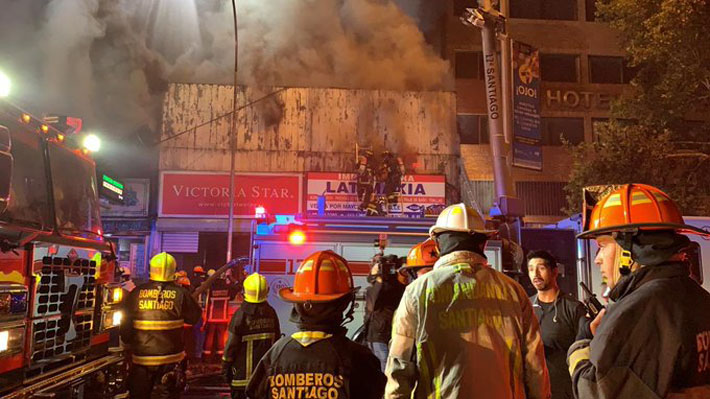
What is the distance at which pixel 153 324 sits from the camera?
16.1 feet

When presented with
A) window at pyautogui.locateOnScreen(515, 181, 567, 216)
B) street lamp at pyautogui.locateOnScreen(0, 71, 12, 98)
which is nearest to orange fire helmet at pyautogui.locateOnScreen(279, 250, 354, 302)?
street lamp at pyautogui.locateOnScreen(0, 71, 12, 98)

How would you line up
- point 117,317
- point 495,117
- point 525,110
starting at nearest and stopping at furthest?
point 117,317
point 495,117
point 525,110

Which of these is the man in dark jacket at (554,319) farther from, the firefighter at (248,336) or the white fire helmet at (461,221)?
the firefighter at (248,336)

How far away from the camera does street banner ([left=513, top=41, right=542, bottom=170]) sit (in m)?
11.8

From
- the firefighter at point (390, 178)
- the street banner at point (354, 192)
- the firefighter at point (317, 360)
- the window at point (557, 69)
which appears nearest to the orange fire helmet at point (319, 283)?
the firefighter at point (317, 360)

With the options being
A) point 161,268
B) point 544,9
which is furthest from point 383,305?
point 544,9

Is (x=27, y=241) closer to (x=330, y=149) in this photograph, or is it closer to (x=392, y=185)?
(x=392, y=185)

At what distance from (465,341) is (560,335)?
65.9 inches

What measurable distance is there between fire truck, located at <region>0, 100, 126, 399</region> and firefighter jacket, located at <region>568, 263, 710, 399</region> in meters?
3.24

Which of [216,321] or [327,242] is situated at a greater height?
[327,242]

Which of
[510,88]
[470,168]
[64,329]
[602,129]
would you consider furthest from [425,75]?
[64,329]

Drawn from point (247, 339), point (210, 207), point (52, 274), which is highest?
point (210, 207)

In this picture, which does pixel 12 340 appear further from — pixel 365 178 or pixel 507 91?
pixel 365 178

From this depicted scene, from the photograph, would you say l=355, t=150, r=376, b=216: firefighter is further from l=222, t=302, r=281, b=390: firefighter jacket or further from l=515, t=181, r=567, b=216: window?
l=222, t=302, r=281, b=390: firefighter jacket
